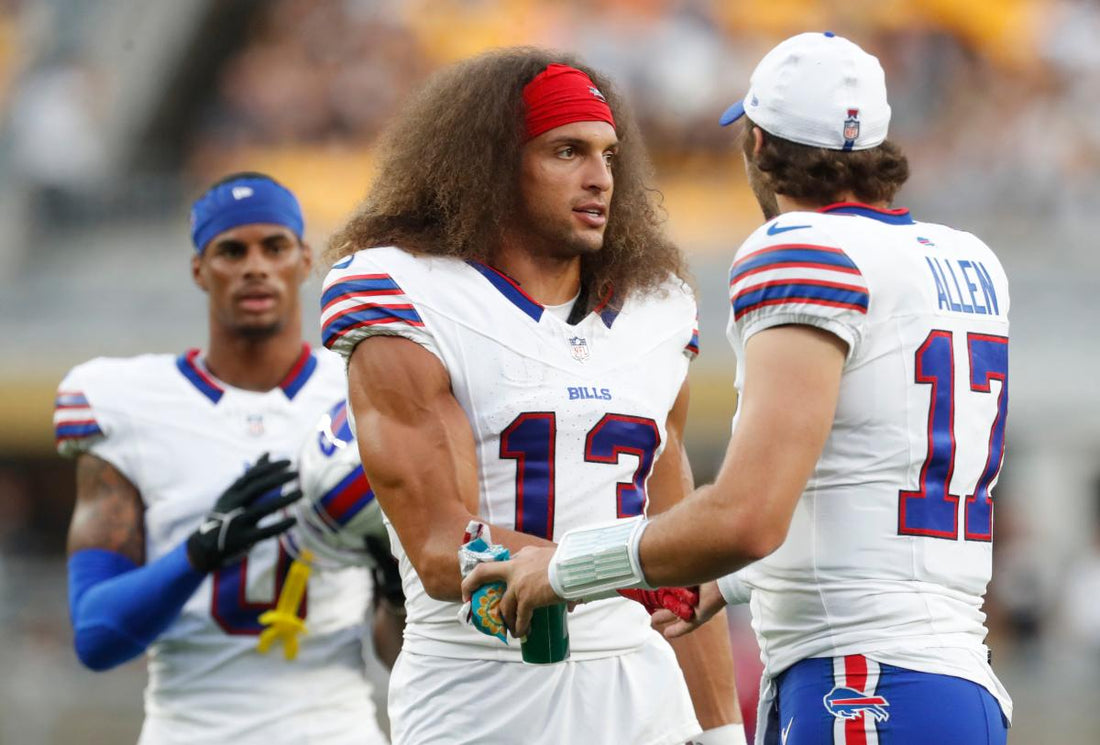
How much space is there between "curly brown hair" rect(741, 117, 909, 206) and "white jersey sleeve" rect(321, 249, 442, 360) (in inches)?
29.0

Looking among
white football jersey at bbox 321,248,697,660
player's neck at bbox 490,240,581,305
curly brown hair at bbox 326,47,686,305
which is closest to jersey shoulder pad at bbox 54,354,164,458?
curly brown hair at bbox 326,47,686,305

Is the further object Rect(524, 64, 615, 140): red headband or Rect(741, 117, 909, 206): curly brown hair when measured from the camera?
Rect(524, 64, 615, 140): red headband

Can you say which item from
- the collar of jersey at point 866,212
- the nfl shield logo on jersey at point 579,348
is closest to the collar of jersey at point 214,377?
the nfl shield logo on jersey at point 579,348

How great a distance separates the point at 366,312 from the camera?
3.36 meters

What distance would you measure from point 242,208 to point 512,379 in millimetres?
1705

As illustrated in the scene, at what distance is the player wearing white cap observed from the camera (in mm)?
2994

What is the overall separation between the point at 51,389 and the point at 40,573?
9.15 feet

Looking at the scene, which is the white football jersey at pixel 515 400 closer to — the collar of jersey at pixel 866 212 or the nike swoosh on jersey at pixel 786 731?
the nike swoosh on jersey at pixel 786 731

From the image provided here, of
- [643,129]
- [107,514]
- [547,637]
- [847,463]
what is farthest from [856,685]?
[643,129]

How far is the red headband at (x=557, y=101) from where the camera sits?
3.59 meters

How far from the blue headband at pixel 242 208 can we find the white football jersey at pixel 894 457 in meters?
2.05

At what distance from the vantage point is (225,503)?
432cm

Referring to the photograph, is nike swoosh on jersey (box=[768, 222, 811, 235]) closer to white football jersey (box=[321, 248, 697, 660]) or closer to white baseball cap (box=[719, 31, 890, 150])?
white baseball cap (box=[719, 31, 890, 150])

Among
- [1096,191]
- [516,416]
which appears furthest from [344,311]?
[1096,191]
